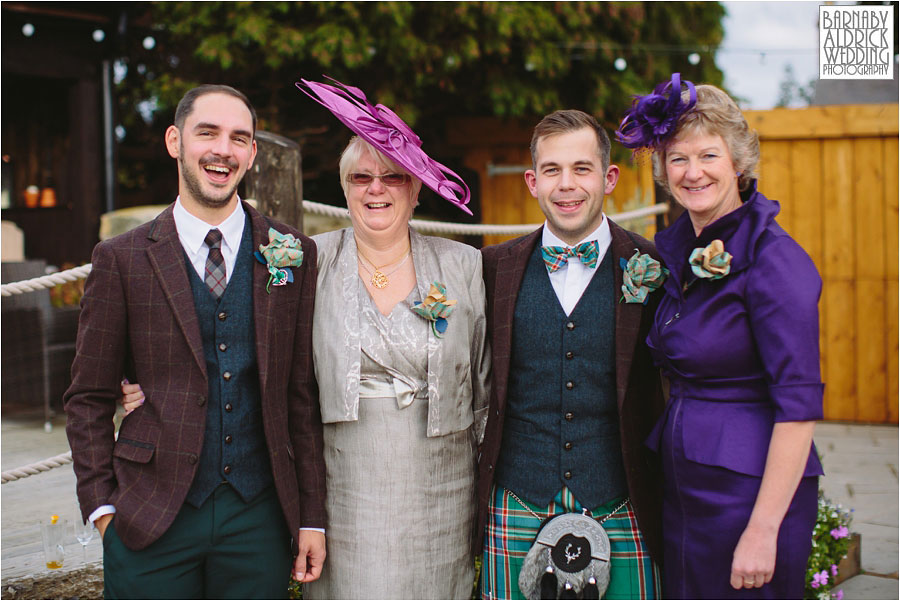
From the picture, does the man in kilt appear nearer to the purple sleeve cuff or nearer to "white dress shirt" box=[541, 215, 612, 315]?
"white dress shirt" box=[541, 215, 612, 315]

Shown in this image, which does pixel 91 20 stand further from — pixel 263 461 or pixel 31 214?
pixel 263 461

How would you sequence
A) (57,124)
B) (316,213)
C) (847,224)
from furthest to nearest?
(57,124)
(847,224)
(316,213)

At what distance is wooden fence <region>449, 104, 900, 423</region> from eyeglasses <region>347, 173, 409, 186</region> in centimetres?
458

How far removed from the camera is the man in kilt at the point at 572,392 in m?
2.39

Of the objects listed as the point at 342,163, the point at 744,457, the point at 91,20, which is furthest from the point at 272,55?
the point at 744,457

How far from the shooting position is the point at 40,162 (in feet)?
32.3

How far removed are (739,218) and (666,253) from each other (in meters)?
0.26

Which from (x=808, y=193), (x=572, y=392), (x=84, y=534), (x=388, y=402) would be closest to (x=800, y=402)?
(x=572, y=392)

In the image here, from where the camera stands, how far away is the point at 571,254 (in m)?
2.49

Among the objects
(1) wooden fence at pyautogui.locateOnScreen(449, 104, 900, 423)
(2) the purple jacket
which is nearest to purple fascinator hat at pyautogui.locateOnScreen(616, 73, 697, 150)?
(2) the purple jacket

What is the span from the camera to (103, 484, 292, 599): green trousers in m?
2.10

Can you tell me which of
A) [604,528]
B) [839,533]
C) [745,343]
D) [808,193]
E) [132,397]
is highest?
[808,193]

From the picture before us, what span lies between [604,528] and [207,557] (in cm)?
108

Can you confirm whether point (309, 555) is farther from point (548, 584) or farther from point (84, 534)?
point (84, 534)
